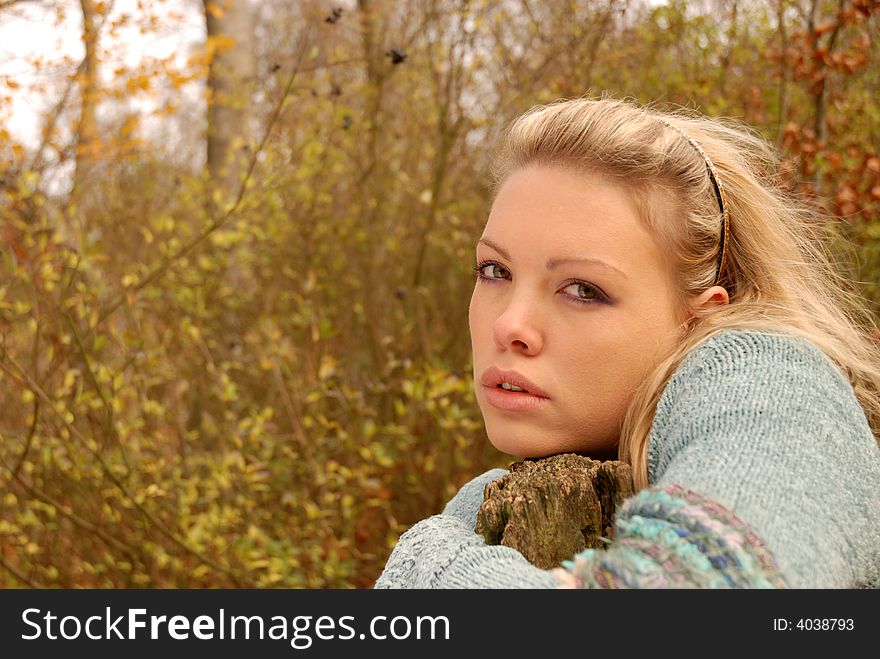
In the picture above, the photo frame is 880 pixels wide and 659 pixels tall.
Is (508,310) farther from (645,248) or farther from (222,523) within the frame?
(222,523)

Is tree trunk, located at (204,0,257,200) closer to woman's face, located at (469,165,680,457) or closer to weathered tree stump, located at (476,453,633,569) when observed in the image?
woman's face, located at (469,165,680,457)

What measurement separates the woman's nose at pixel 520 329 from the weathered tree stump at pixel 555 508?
0.21 m

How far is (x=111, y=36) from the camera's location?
4.33 m

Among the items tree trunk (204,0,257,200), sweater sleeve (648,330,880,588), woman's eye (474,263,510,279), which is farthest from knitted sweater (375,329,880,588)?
tree trunk (204,0,257,200)

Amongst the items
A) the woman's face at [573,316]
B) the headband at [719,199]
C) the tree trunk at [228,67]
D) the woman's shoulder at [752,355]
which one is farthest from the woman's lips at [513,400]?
the tree trunk at [228,67]

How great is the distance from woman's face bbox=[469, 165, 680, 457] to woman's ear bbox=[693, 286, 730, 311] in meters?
0.07

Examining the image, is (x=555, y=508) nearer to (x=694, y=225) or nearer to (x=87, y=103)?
(x=694, y=225)

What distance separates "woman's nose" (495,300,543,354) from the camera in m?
1.56

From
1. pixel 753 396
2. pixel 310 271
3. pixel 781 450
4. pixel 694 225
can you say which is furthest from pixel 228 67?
pixel 781 450

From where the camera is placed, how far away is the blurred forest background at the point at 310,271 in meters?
3.89

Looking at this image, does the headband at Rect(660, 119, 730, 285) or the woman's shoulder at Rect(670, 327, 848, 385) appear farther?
the headband at Rect(660, 119, 730, 285)
